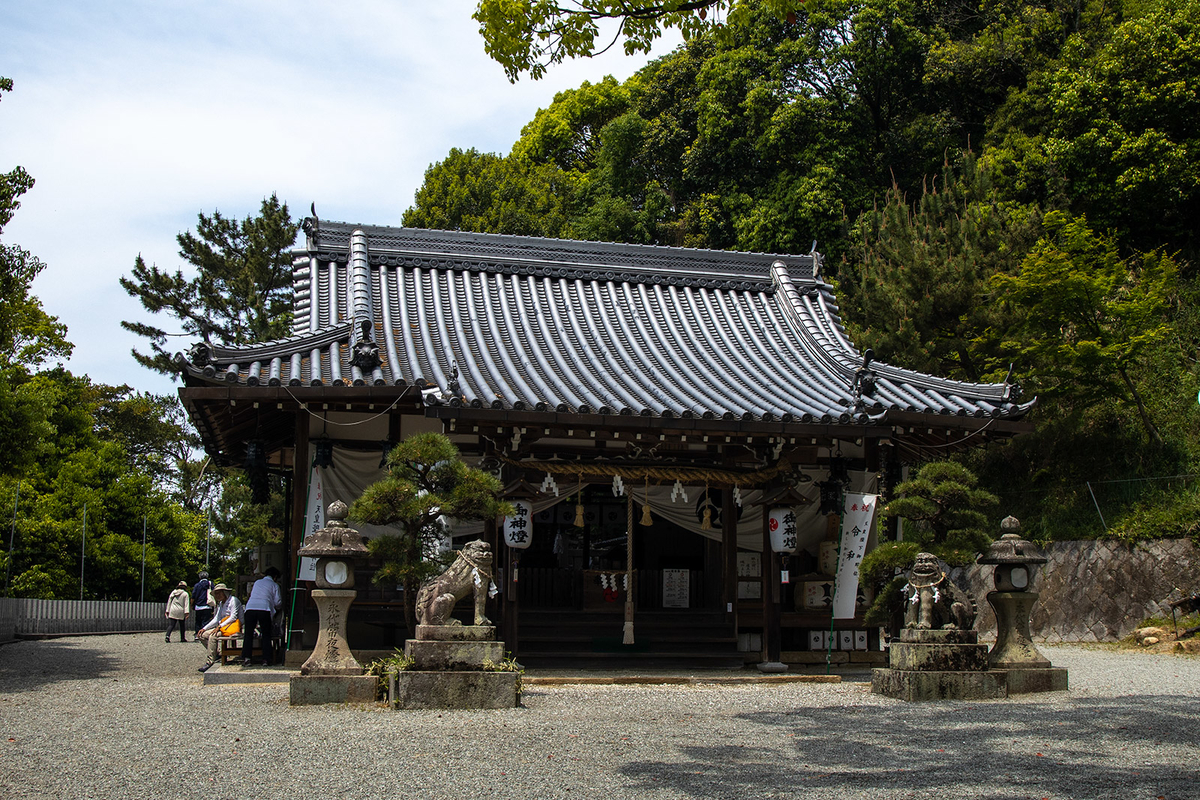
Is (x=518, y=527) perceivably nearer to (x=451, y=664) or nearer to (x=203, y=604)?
(x=451, y=664)

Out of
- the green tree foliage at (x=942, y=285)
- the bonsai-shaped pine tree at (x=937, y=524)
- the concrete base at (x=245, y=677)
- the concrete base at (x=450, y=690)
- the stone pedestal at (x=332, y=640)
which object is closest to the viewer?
the concrete base at (x=450, y=690)

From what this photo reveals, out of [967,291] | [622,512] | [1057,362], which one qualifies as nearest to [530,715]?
[622,512]

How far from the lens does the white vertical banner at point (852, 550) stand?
1264cm

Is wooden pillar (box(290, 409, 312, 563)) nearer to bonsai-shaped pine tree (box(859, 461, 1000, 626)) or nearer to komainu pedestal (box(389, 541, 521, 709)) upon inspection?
komainu pedestal (box(389, 541, 521, 709))

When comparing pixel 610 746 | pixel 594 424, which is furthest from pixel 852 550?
pixel 610 746

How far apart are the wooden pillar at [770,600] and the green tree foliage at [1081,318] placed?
27.2 feet

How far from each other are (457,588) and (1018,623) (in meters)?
6.01

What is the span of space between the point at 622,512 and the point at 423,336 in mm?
4532

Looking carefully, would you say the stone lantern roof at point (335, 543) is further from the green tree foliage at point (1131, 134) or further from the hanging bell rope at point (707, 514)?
the green tree foliage at point (1131, 134)

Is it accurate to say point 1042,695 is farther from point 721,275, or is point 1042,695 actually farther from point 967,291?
point 967,291

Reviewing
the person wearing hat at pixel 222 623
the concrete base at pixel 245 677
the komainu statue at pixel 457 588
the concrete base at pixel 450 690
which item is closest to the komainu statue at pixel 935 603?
the concrete base at pixel 450 690

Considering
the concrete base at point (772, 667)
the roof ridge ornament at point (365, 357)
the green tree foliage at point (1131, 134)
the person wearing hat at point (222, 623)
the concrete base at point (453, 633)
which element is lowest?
the concrete base at point (772, 667)

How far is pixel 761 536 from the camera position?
13.7 m

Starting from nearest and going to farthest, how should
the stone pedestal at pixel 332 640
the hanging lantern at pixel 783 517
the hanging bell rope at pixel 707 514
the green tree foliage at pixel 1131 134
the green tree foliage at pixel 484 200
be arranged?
the stone pedestal at pixel 332 640
the hanging lantern at pixel 783 517
the hanging bell rope at pixel 707 514
the green tree foliage at pixel 1131 134
the green tree foliage at pixel 484 200
